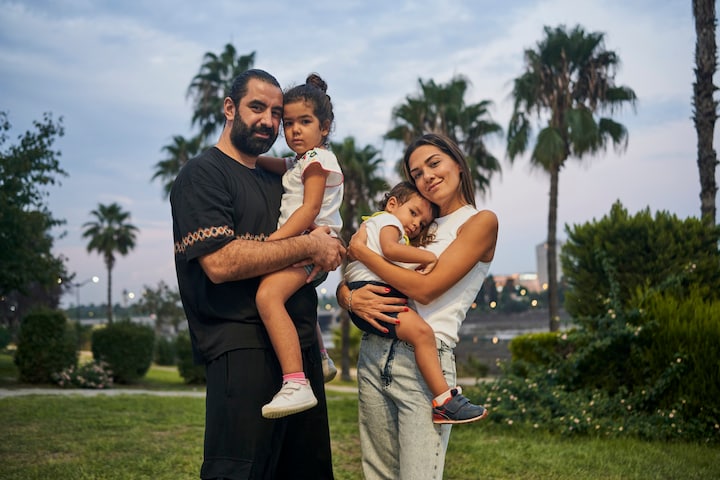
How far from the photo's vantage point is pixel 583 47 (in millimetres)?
23422

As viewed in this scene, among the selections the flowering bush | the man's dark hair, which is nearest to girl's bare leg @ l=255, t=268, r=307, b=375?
the man's dark hair

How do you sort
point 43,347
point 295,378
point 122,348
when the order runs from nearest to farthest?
point 295,378 < point 43,347 < point 122,348

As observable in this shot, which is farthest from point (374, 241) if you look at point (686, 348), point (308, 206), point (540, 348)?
point (540, 348)

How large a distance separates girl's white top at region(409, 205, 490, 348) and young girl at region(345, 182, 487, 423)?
0.07 metres

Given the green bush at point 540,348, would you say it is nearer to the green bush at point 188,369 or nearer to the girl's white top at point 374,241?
the girl's white top at point 374,241

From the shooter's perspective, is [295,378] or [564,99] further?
[564,99]

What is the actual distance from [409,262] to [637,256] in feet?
25.2

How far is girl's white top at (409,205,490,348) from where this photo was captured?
277 centimetres

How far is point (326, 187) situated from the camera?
3047 mm

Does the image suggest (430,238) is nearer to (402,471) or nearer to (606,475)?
(402,471)

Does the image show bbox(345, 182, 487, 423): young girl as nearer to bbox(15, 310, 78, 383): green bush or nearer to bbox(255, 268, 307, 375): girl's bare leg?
bbox(255, 268, 307, 375): girl's bare leg

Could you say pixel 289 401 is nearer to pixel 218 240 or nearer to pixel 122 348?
pixel 218 240

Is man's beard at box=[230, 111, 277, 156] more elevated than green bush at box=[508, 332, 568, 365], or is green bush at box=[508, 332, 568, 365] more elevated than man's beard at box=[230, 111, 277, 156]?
man's beard at box=[230, 111, 277, 156]

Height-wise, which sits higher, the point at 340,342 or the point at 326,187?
the point at 326,187
